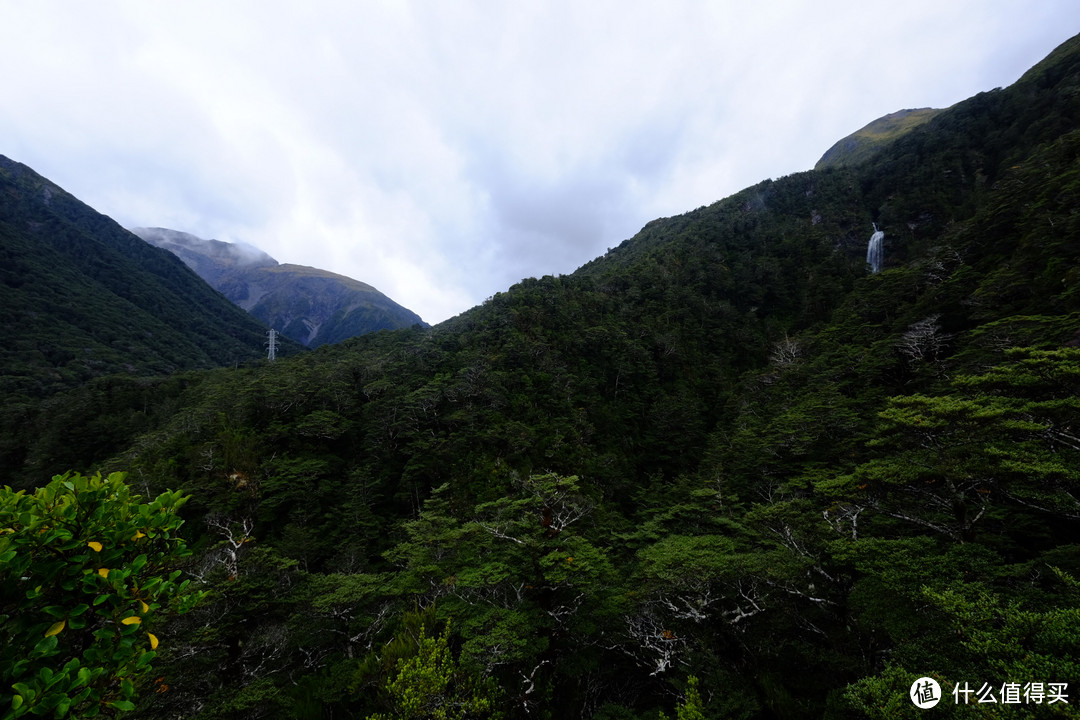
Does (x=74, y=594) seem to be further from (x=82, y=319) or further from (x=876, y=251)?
(x=82, y=319)

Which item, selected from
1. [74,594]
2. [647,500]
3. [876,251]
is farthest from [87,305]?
[876,251]

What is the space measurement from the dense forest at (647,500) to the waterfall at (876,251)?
24.4ft

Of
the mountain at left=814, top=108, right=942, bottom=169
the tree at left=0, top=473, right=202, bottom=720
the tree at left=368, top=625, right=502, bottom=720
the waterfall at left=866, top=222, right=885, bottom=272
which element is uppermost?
the mountain at left=814, top=108, right=942, bottom=169

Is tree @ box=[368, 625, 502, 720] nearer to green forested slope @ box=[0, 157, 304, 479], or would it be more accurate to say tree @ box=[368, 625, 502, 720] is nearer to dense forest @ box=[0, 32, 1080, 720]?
dense forest @ box=[0, 32, 1080, 720]

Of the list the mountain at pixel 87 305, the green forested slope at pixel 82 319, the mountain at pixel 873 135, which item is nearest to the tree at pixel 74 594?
the green forested slope at pixel 82 319

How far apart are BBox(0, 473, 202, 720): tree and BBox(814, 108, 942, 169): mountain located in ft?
507

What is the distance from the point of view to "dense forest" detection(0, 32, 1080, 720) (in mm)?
9703

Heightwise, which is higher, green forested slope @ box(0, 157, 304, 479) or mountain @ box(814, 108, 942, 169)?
mountain @ box(814, 108, 942, 169)

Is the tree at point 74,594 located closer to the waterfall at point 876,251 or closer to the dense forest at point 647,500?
the dense forest at point 647,500

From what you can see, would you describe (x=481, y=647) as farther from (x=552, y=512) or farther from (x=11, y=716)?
(x=11, y=716)

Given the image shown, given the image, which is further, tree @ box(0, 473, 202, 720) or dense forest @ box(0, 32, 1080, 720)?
dense forest @ box(0, 32, 1080, 720)

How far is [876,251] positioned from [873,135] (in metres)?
115

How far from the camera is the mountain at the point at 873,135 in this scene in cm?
11803

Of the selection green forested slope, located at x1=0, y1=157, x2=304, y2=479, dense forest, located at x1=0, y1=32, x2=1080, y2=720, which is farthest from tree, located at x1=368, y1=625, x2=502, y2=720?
green forested slope, located at x1=0, y1=157, x2=304, y2=479
